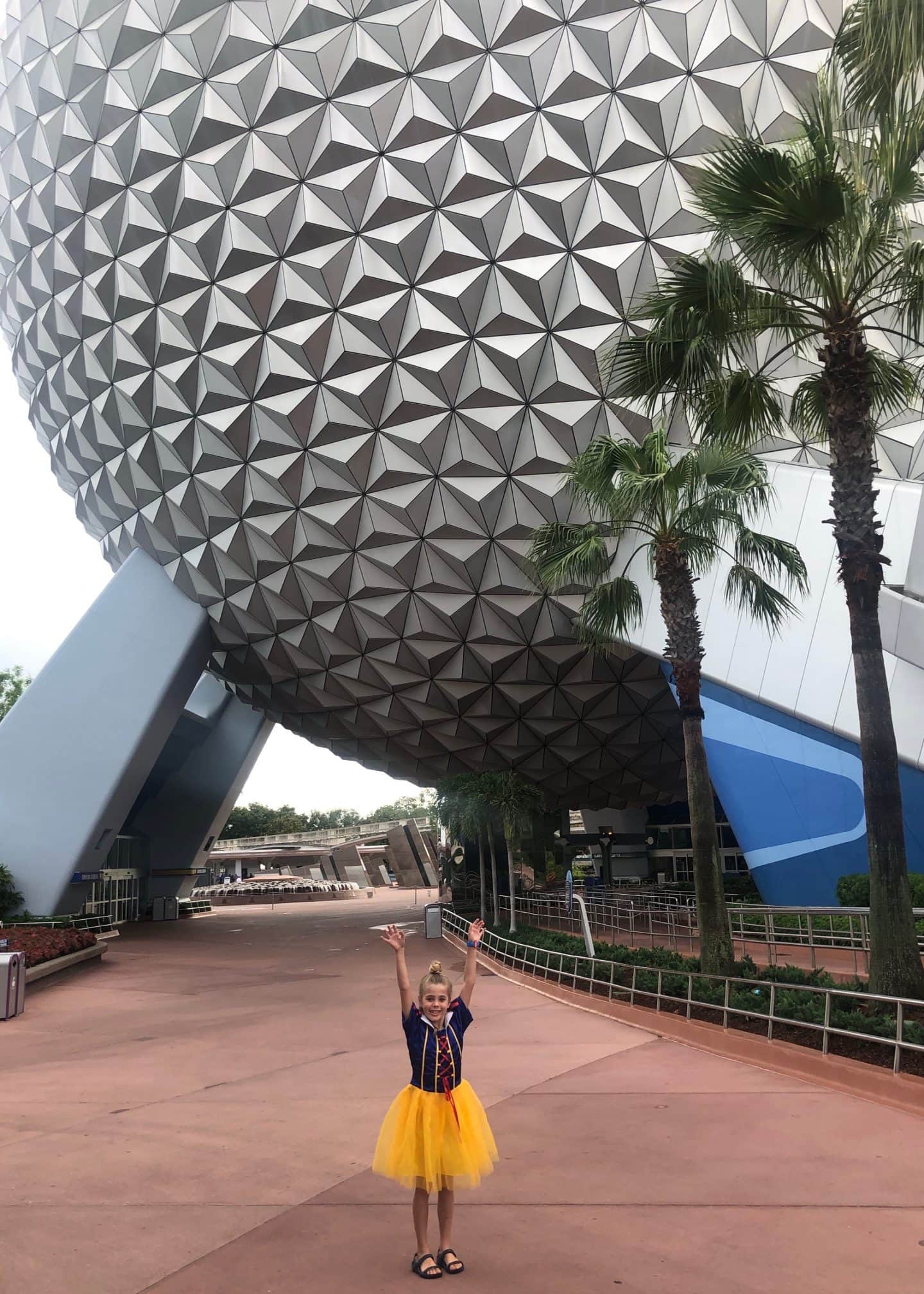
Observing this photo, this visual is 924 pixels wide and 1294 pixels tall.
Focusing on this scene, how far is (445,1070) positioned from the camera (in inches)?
167

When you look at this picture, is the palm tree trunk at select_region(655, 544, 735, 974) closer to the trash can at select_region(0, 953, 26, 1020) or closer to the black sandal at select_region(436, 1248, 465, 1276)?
the black sandal at select_region(436, 1248, 465, 1276)

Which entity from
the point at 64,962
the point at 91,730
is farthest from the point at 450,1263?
the point at 91,730

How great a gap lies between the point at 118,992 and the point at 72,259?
18.4 meters

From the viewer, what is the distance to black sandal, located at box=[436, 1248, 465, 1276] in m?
3.99

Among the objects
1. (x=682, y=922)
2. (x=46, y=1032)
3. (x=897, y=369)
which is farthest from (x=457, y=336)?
(x=46, y=1032)

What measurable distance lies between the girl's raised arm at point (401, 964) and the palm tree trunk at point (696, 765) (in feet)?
26.2

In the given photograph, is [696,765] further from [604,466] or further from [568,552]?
[604,466]

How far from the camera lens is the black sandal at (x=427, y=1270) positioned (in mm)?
3955

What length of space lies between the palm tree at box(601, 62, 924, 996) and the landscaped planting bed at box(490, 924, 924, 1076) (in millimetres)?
653

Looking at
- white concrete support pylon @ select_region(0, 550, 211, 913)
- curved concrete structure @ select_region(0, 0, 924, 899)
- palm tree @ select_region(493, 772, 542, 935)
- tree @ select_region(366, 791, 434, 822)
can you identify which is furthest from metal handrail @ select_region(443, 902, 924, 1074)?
tree @ select_region(366, 791, 434, 822)

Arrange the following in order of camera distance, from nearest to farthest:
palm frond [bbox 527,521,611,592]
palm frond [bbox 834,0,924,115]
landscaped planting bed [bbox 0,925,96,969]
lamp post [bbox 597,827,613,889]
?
palm frond [bbox 834,0,924,115]
palm frond [bbox 527,521,611,592]
landscaped planting bed [bbox 0,925,96,969]
lamp post [bbox 597,827,613,889]

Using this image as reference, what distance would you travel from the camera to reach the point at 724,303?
9.58 metres

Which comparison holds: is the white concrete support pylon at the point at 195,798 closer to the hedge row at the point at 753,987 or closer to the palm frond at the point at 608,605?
the hedge row at the point at 753,987

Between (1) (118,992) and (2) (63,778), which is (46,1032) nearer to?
(1) (118,992)
